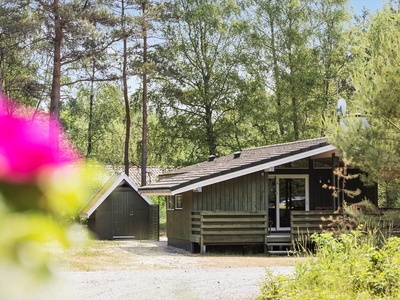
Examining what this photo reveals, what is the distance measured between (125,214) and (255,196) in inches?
268

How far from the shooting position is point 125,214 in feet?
77.9

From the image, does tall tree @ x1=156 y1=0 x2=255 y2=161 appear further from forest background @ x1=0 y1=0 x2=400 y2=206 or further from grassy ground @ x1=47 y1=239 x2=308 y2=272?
grassy ground @ x1=47 y1=239 x2=308 y2=272

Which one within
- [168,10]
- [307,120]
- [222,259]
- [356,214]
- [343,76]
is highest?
[168,10]

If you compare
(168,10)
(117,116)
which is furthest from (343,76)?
(117,116)

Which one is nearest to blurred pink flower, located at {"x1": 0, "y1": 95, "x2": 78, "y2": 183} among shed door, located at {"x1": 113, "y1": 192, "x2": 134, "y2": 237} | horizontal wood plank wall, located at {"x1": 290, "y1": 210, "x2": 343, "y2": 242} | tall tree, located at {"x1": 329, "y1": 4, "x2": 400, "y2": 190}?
tall tree, located at {"x1": 329, "y1": 4, "x2": 400, "y2": 190}

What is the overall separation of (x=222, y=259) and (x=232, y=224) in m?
2.47

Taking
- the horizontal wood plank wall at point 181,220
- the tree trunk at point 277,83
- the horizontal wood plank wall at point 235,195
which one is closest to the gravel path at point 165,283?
the horizontal wood plank wall at point 235,195

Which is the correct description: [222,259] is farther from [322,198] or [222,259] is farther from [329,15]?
[329,15]

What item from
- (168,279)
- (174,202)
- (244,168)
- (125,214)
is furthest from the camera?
(125,214)

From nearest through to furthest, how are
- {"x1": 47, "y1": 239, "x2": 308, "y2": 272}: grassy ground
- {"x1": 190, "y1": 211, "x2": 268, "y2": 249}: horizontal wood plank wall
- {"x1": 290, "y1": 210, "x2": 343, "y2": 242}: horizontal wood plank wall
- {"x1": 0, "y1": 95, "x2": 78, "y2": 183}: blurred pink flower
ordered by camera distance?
{"x1": 0, "y1": 95, "x2": 78, "y2": 183}: blurred pink flower < {"x1": 47, "y1": 239, "x2": 308, "y2": 272}: grassy ground < {"x1": 190, "y1": 211, "x2": 268, "y2": 249}: horizontal wood plank wall < {"x1": 290, "y1": 210, "x2": 343, "y2": 242}: horizontal wood plank wall

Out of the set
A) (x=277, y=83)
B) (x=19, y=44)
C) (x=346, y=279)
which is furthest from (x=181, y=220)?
(x=277, y=83)

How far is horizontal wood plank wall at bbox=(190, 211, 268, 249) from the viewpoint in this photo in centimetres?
1748

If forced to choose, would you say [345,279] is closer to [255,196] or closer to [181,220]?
[255,196]

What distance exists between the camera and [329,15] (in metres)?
32.8
